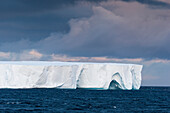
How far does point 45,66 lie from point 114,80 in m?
9.63

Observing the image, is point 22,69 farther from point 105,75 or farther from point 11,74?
point 105,75

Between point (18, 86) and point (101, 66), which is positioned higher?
point (101, 66)

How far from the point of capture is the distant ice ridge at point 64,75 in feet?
129

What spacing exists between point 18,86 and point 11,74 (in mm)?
1612

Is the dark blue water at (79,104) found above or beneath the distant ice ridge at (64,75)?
beneath

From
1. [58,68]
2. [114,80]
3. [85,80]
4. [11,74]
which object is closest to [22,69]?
[11,74]

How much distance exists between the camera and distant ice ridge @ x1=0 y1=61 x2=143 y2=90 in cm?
3947

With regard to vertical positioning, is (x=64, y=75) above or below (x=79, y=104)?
above

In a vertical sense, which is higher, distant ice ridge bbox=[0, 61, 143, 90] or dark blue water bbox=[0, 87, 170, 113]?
distant ice ridge bbox=[0, 61, 143, 90]

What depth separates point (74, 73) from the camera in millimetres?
40969

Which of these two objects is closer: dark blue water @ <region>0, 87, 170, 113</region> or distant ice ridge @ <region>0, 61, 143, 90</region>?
dark blue water @ <region>0, 87, 170, 113</region>

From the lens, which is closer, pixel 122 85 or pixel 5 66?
pixel 5 66

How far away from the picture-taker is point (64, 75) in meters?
41.0

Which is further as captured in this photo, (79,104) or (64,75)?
(64,75)
